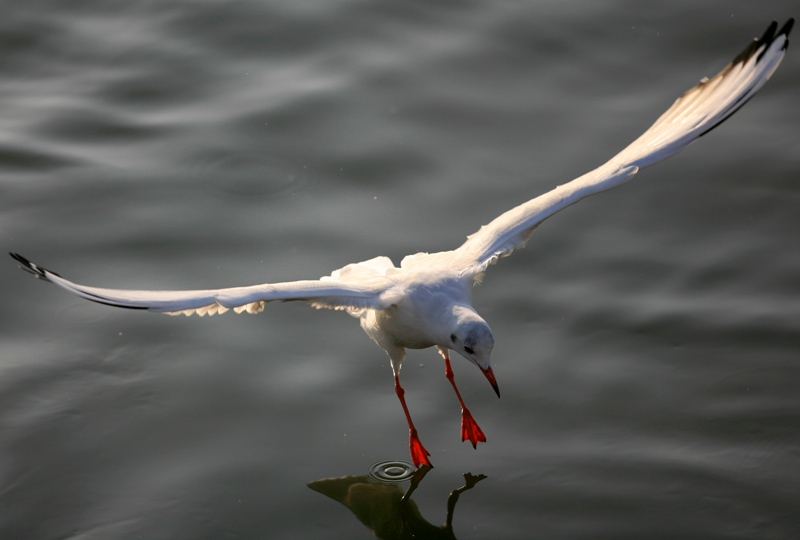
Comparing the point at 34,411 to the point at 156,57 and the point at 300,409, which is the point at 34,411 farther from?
the point at 156,57

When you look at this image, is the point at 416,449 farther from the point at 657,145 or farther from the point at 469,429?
the point at 657,145

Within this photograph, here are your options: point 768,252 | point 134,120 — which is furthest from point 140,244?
point 768,252

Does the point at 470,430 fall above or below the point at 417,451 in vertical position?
above

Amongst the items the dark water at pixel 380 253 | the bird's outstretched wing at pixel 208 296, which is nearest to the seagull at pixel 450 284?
the bird's outstretched wing at pixel 208 296

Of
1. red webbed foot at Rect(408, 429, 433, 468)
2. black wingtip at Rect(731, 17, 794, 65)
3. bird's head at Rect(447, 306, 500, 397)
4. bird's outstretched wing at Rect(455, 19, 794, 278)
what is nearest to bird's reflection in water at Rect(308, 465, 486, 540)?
red webbed foot at Rect(408, 429, 433, 468)

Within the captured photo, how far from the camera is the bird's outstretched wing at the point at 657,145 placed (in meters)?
6.51

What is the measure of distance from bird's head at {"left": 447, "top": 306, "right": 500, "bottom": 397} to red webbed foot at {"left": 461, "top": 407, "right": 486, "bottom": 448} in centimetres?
66

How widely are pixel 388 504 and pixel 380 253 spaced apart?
8.77 feet

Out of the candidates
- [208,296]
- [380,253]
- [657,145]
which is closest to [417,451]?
[208,296]

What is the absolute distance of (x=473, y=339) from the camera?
225 inches

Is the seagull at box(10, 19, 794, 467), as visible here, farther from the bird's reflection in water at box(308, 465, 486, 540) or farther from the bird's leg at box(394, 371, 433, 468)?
the bird's reflection in water at box(308, 465, 486, 540)

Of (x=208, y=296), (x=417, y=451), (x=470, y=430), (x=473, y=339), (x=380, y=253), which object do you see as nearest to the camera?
(x=208, y=296)

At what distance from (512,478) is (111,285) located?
3.86 m

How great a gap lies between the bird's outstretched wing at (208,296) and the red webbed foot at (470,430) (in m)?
1.26
